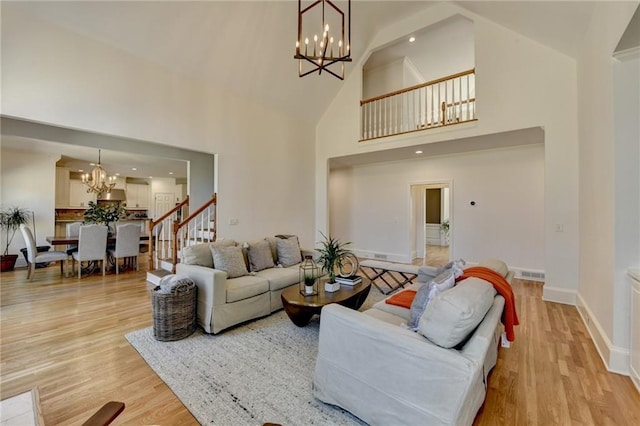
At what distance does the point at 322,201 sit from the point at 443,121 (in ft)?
10.3

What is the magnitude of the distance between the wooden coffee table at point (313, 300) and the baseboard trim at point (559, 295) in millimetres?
2977

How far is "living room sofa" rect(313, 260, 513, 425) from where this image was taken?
1.33 m

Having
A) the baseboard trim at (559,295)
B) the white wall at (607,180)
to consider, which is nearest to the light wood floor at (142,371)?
the baseboard trim at (559,295)

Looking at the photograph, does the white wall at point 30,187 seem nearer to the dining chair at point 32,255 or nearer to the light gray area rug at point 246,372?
the dining chair at point 32,255

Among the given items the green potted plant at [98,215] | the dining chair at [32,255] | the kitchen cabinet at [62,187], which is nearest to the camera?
the dining chair at [32,255]

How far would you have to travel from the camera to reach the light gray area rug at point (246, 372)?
1.78 meters

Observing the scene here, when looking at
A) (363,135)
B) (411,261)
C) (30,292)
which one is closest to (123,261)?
(30,292)

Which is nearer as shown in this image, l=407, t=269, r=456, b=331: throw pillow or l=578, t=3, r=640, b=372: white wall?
l=407, t=269, r=456, b=331: throw pillow

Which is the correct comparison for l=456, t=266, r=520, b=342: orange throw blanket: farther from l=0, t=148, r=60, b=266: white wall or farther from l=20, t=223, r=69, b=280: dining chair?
l=0, t=148, r=60, b=266: white wall

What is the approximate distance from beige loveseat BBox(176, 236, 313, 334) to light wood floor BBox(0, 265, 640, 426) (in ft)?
2.48

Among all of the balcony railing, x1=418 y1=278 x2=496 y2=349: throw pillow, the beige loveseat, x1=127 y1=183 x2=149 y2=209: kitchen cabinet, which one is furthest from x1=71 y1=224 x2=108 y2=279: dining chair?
x1=418 y1=278 x2=496 y2=349: throw pillow

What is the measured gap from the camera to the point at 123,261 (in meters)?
6.20

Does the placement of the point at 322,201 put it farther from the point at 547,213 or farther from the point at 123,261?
the point at 123,261

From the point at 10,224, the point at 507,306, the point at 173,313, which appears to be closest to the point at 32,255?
the point at 10,224
